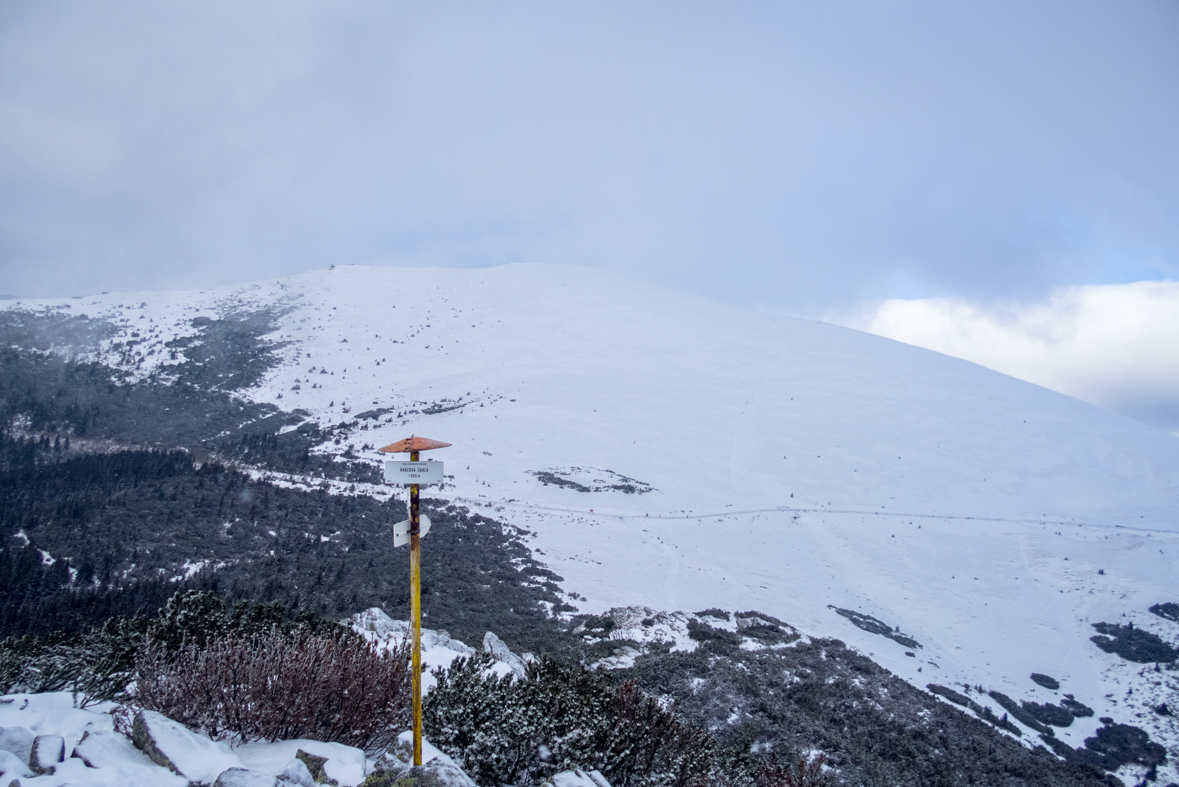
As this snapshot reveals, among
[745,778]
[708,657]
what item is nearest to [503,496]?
[708,657]

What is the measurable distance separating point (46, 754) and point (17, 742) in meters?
0.22

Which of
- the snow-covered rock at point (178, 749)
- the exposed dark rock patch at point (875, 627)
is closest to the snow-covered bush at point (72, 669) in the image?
the snow-covered rock at point (178, 749)

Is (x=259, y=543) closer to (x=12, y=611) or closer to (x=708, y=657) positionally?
(x=12, y=611)

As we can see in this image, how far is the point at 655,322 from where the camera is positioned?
66.1 meters

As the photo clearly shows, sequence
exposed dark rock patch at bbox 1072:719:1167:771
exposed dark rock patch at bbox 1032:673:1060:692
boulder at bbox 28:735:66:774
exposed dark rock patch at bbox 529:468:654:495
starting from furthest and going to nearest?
exposed dark rock patch at bbox 529:468:654:495, exposed dark rock patch at bbox 1032:673:1060:692, exposed dark rock patch at bbox 1072:719:1167:771, boulder at bbox 28:735:66:774

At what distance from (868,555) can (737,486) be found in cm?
902

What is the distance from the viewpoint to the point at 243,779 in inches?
145

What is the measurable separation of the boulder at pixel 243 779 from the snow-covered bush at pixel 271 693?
49.1 inches

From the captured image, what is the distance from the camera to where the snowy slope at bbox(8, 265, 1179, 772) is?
22328 millimetres

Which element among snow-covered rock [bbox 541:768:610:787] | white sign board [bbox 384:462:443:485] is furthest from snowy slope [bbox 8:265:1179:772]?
white sign board [bbox 384:462:443:485]

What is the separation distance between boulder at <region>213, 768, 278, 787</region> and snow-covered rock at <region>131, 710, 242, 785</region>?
11.0 inches

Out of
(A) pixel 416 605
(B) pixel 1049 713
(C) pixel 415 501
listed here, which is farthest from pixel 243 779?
(B) pixel 1049 713

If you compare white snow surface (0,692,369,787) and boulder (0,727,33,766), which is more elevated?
boulder (0,727,33,766)

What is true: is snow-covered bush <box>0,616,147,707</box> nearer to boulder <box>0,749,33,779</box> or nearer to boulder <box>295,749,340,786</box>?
boulder <box>0,749,33,779</box>
